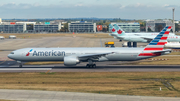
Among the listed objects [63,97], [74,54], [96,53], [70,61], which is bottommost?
[63,97]

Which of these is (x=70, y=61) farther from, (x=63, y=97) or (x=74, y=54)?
(x=63, y=97)

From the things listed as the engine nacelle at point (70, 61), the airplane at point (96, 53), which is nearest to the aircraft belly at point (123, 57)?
the airplane at point (96, 53)

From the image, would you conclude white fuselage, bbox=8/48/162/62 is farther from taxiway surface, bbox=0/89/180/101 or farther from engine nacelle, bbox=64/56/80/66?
taxiway surface, bbox=0/89/180/101

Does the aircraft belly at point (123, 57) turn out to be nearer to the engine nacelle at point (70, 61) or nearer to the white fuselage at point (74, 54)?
the white fuselage at point (74, 54)

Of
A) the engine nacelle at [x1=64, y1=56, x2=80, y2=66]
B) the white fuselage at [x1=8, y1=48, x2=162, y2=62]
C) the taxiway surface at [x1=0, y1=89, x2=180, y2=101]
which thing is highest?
the white fuselage at [x1=8, y1=48, x2=162, y2=62]

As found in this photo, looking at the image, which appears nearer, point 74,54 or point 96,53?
point 96,53

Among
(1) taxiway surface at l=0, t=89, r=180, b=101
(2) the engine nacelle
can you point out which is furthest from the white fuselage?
(1) taxiway surface at l=0, t=89, r=180, b=101

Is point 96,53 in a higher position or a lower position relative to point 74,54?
higher

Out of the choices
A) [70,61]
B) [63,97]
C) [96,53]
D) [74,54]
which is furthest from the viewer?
[74,54]

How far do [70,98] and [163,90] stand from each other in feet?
35.8

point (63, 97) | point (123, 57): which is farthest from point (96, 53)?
point (63, 97)

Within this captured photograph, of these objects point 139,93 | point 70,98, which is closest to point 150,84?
point 139,93

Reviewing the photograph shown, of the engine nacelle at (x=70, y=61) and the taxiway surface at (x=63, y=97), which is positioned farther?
the engine nacelle at (x=70, y=61)

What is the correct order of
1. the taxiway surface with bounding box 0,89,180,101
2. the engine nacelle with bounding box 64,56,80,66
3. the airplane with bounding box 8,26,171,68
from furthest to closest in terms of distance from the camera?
1. the airplane with bounding box 8,26,171,68
2. the engine nacelle with bounding box 64,56,80,66
3. the taxiway surface with bounding box 0,89,180,101
